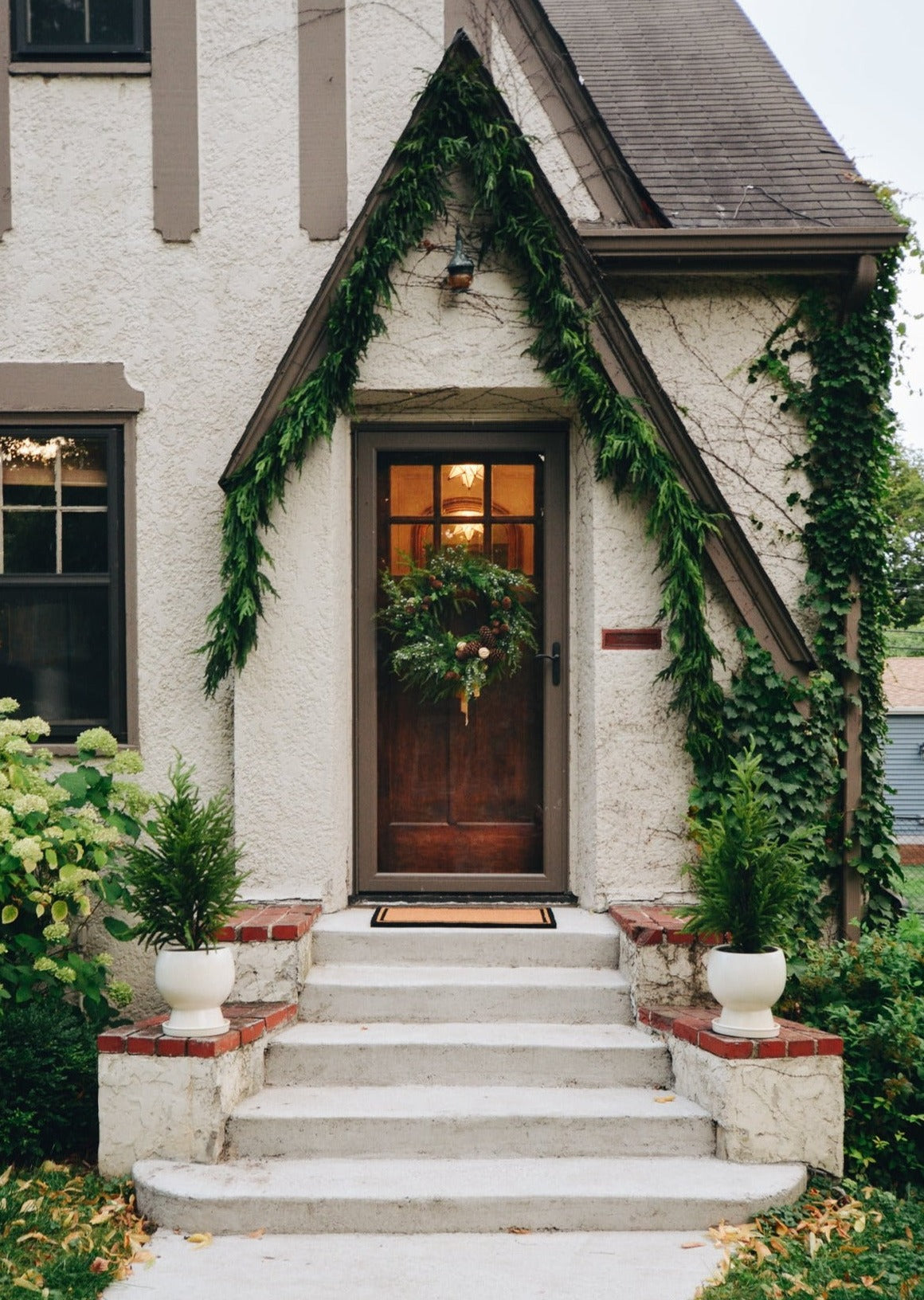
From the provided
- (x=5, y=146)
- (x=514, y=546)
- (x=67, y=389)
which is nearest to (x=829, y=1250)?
(x=514, y=546)

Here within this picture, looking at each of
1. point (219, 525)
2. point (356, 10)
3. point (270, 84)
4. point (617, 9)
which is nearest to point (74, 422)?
point (219, 525)

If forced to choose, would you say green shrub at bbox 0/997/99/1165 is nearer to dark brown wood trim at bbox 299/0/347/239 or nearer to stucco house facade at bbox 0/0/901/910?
stucco house facade at bbox 0/0/901/910

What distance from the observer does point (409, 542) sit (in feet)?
18.8

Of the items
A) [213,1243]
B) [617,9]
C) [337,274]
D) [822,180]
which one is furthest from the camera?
[617,9]

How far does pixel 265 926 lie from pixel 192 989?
635mm

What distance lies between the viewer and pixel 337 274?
16.6 feet

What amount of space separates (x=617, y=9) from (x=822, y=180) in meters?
3.76

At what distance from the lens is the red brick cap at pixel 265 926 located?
467 cm

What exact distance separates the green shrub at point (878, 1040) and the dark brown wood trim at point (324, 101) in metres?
4.30

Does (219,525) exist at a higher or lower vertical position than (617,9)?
lower

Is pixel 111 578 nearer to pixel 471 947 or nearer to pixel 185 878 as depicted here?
pixel 185 878

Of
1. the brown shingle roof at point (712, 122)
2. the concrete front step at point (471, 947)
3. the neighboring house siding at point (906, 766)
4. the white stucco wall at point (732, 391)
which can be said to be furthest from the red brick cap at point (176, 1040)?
the neighboring house siding at point (906, 766)

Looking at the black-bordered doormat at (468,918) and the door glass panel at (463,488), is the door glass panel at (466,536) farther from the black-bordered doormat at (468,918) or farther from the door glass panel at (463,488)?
the black-bordered doormat at (468,918)

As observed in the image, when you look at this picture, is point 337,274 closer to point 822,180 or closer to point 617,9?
point 822,180
